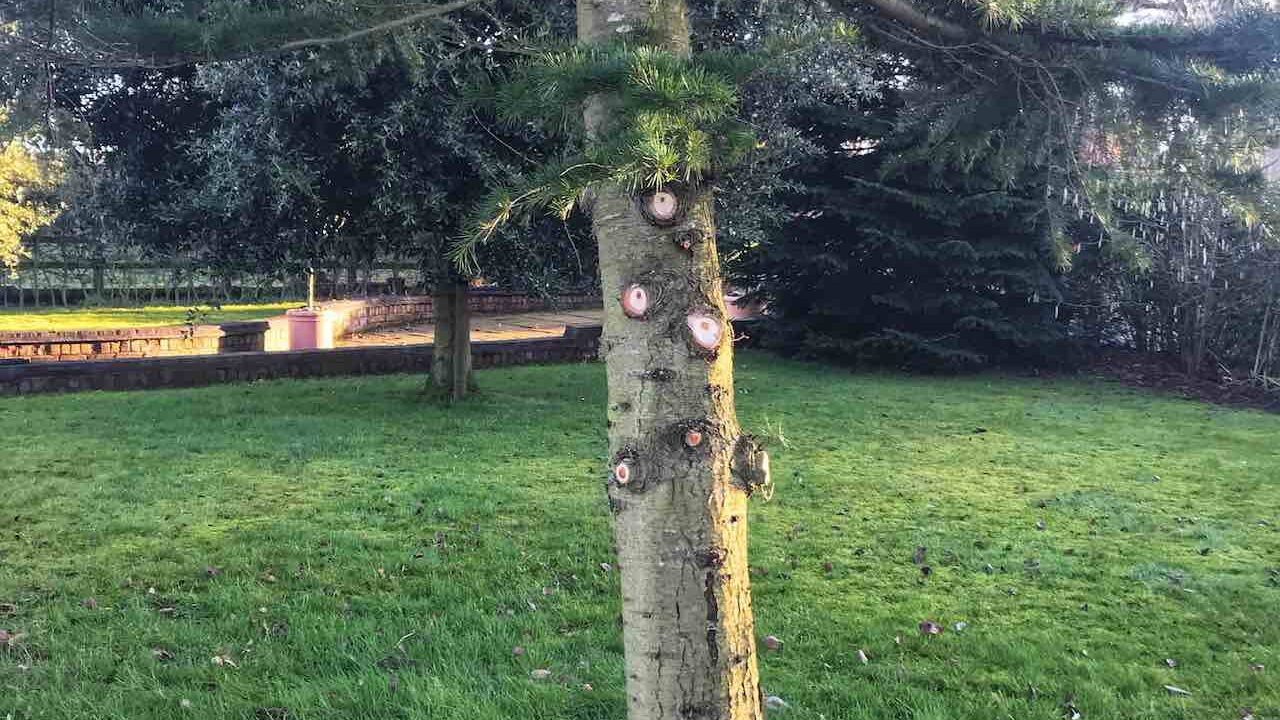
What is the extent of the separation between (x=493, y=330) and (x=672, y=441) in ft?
64.1

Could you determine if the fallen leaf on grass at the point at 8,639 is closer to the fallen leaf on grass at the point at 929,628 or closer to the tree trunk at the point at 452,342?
the fallen leaf on grass at the point at 929,628

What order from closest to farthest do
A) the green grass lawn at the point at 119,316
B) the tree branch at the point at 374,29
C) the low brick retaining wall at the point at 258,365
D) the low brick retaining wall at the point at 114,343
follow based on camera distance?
the tree branch at the point at 374,29 < the low brick retaining wall at the point at 258,365 < the low brick retaining wall at the point at 114,343 < the green grass lawn at the point at 119,316

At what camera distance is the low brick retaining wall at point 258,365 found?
37.2 feet

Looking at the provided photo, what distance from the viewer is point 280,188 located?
26.1 feet

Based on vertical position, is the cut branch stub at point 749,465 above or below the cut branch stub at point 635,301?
below

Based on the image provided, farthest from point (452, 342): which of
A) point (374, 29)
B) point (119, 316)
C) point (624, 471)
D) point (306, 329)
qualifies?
point (119, 316)

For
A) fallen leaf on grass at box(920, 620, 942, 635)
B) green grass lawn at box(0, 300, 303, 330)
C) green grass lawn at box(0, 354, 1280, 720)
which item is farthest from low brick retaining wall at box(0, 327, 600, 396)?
green grass lawn at box(0, 300, 303, 330)

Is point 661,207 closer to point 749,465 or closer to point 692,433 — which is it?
point 692,433

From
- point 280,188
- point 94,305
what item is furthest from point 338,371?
point 94,305

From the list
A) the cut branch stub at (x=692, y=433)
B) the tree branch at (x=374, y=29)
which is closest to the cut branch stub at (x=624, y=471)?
the cut branch stub at (x=692, y=433)

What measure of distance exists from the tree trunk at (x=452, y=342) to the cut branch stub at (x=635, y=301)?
8662 mm

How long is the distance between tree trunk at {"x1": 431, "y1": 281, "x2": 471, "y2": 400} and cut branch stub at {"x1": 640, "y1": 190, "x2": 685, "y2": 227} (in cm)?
869

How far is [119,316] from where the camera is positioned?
2253cm

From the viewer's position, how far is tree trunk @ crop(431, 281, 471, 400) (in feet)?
35.4
